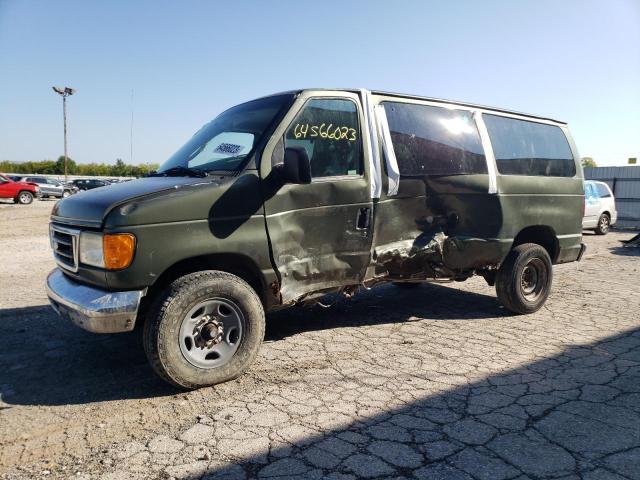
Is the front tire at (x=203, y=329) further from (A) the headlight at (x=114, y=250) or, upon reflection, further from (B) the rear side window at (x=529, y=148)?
(B) the rear side window at (x=529, y=148)

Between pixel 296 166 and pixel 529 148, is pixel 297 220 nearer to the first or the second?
pixel 296 166

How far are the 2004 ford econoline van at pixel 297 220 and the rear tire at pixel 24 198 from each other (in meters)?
26.5

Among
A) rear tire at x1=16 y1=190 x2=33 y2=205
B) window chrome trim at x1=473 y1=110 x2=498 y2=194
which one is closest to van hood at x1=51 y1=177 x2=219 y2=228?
window chrome trim at x1=473 y1=110 x2=498 y2=194

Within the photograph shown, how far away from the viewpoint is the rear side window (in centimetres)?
543

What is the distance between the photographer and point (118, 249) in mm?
3178

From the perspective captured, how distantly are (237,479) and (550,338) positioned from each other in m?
3.60

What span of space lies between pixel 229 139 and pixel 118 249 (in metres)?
1.46

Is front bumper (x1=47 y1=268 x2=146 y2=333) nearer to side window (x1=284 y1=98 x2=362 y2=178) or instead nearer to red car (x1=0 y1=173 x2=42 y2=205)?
side window (x1=284 y1=98 x2=362 y2=178)

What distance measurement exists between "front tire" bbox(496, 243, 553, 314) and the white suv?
33.8 feet

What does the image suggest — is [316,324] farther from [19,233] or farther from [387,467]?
[19,233]

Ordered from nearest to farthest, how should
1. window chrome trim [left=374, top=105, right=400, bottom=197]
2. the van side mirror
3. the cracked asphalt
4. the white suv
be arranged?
the cracked asphalt, the van side mirror, window chrome trim [left=374, top=105, right=400, bottom=197], the white suv

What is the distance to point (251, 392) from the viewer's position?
3.47 meters

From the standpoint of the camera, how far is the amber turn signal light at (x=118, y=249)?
125 inches

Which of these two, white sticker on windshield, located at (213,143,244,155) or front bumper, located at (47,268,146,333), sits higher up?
white sticker on windshield, located at (213,143,244,155)
